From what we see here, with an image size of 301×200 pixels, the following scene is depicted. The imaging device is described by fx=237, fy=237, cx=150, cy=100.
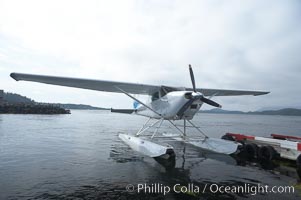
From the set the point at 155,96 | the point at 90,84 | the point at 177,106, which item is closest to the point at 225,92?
the point at 155,96

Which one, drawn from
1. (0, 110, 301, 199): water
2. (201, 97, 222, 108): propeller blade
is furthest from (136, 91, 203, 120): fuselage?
(0, 110, 301, 199): water

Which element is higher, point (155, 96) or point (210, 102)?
point (155, 96)

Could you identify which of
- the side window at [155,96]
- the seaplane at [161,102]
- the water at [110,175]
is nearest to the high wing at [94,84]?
the seaplane at [161,102]

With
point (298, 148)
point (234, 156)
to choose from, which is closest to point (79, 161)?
point (234, 156)

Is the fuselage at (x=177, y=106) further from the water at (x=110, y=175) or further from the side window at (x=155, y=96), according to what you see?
the water at (x=110, y=175)

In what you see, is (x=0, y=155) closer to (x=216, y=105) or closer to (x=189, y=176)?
(x=189, y=176)

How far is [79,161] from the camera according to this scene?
28.8 feet

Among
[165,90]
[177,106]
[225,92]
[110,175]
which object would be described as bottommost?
[110,175]

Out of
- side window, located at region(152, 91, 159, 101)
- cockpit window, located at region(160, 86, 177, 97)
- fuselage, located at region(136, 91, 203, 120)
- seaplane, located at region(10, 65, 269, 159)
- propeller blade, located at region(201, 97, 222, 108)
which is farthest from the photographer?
side window, located at region(152, 91, 159, 101)

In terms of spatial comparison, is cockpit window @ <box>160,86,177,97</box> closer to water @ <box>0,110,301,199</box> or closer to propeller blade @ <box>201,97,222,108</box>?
propeller blade @ <box>201,97,222,108</box>

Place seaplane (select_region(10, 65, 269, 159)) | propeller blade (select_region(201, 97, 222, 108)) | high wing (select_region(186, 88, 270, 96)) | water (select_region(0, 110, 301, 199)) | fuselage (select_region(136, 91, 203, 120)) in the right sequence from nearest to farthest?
water (select_region(0, 110, 301, 199)), seaplane (select_region(10, 65, 269, 159)), fuselage (select_region(136, 91, 203, 120)), propeller blade (select_region(201, 97, 222, 108)), high wing (select_region(186, 88, 270, 96))

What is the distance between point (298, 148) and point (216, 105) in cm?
334

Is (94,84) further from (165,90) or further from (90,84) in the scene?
(165,90)

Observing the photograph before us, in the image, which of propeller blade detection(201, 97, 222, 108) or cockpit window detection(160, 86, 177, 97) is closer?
propeller blade detection(201, 97, 222, 108)
